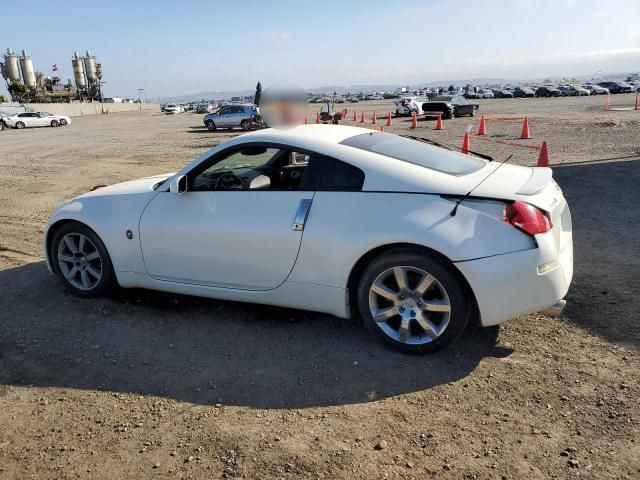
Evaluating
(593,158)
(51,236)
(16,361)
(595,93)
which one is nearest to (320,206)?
(16,361)

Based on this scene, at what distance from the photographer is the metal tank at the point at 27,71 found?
7956 centimetres

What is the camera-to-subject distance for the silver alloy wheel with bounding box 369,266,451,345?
346 centimetres

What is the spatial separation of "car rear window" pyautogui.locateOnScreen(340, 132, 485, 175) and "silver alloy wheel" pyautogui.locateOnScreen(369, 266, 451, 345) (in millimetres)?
835

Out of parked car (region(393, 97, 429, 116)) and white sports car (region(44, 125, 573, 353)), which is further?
parked car (region(393, 97, 429, 116))

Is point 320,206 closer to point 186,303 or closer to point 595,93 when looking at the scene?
point 186,303

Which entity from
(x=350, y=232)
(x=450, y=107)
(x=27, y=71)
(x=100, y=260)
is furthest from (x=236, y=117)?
(x=27, y=71)

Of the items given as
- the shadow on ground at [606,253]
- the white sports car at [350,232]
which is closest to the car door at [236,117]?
the shadow on ground at [606,253]

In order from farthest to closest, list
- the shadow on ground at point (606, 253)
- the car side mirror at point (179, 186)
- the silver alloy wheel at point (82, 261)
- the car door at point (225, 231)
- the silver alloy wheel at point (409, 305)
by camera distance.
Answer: the silver alloy wheel at point (82, 261) < the car side mirror at point (179, 186) < the shadow on ground at point (606, 253) < the car door at point (225, 231) < the silver alloy wheel at point (409, 305)

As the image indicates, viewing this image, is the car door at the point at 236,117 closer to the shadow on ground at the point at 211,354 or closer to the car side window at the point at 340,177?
the shadow on ground at the point at 211,354

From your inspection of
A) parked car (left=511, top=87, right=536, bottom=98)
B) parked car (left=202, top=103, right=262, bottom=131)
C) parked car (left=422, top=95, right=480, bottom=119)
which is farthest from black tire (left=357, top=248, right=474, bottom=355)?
parked car (left=511, top=87, right=536, bottom=98)

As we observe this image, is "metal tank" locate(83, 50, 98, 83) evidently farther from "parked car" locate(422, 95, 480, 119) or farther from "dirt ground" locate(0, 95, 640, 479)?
"dirt ground" locate(0, 95, 640, 479)

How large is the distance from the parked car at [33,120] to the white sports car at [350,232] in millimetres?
42842

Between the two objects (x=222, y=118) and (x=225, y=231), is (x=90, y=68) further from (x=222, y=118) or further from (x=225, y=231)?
(x=225, y=231)

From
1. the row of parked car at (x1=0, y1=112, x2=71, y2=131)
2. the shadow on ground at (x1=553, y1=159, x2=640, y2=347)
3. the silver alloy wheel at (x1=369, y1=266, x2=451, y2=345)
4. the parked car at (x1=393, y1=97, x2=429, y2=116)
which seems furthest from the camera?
the row of parked car at (x1=0, y1=112, x2=71, y2=131)
